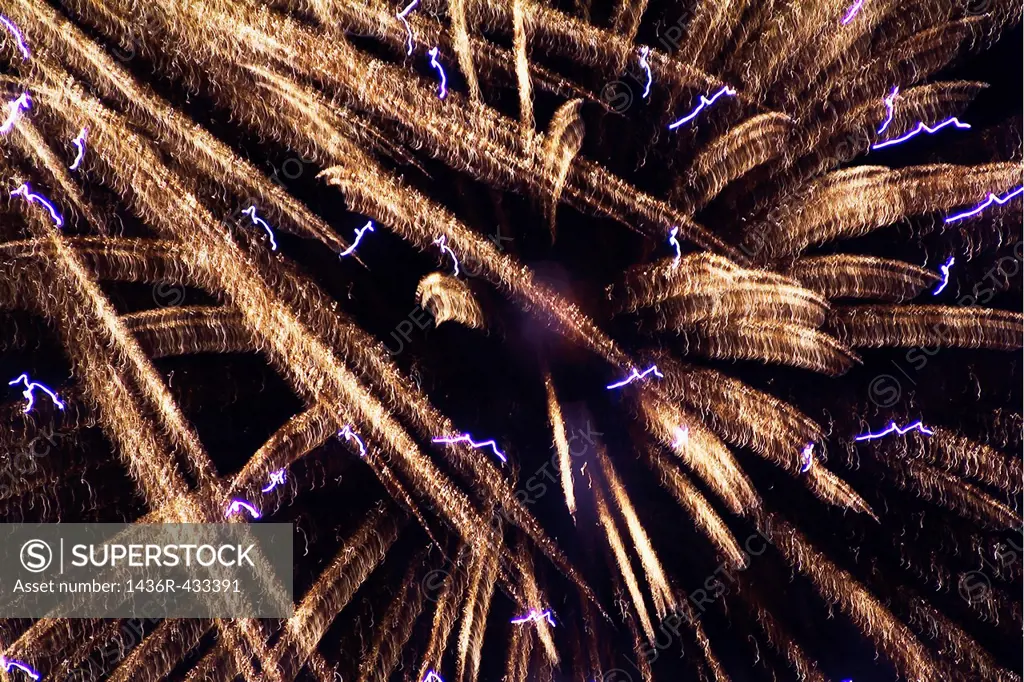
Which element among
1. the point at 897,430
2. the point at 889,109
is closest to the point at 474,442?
the point at 897,430

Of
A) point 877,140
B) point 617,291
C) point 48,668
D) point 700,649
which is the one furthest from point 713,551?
point 48,668

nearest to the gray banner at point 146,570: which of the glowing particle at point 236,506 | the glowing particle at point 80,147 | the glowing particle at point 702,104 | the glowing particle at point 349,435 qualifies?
the glowing particle at point 236,506

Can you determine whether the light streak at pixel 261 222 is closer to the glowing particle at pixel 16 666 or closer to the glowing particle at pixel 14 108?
the glowing particle at pixel 14 108

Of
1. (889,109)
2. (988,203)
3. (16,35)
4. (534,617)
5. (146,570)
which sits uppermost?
(16,35)

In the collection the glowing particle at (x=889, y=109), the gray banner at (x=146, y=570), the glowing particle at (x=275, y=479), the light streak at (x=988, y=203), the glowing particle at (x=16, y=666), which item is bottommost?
the glowing particle at (x=16, y=666)

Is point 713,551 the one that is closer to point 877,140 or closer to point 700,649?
point 700,649

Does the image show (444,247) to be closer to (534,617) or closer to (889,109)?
(534,617)

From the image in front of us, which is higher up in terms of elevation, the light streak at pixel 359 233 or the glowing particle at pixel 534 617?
the light streak at pixel 359 233
